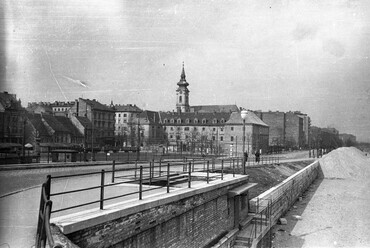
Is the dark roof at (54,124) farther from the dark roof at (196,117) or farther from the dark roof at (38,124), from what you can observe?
the dark roof at (196,117)

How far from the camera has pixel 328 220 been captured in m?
18.9

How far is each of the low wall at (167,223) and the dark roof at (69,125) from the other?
54053 mm

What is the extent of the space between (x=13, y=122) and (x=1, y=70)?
107 feet

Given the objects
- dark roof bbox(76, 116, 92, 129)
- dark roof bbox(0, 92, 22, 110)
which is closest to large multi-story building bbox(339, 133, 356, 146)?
dark roof bbox(76, 116, 92, 129)

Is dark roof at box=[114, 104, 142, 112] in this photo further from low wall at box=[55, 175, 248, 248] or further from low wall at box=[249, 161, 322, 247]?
low wall at box=[55, 175, 248, 248]

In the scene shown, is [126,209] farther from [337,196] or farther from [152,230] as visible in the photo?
[337,196]

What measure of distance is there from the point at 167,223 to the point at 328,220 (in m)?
14.8

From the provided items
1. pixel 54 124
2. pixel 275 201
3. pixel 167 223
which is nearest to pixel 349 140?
pixel 54 124

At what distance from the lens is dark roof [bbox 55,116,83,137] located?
60963mm

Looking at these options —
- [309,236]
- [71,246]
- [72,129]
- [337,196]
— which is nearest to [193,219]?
[71,246]

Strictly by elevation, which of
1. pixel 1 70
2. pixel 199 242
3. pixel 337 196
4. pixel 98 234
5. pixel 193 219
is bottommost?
pixel 337 196

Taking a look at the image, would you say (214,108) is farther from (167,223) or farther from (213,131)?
(167,223)

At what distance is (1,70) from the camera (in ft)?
18.5

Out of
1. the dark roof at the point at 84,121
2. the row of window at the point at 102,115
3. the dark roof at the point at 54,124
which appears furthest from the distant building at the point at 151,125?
the dark roof at the point at 54,124
